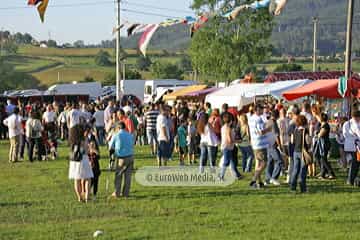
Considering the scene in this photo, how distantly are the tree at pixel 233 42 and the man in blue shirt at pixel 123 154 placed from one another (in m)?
39.4

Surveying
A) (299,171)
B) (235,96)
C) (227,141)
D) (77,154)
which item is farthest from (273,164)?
(235,96)

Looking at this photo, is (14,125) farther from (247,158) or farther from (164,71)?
(164,71)

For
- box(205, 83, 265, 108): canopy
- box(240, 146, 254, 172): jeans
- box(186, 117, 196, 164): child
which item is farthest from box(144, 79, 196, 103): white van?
box(240, 146, 254, 172): jeans

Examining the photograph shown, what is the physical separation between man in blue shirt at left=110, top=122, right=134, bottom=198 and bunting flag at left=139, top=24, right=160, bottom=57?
7940 mm

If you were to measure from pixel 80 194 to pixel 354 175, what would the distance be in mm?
5978

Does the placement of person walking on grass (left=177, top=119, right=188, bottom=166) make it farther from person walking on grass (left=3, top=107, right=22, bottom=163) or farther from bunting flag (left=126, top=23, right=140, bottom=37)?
bunting flag (left=126, top=23, right=140, bottom=37)

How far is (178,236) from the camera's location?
1033 centimetres

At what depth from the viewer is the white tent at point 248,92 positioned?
26406 mm

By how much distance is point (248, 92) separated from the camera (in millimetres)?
29703

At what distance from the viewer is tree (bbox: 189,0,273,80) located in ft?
174

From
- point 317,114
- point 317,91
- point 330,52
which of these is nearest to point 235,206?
point 317,114

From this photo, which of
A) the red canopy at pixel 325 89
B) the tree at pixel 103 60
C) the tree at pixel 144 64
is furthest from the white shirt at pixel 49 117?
the tree at pixel 103 60

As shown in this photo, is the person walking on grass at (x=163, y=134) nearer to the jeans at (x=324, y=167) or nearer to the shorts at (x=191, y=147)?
the shorts at (x=191, y=147)

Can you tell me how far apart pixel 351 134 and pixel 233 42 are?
38468 mm
